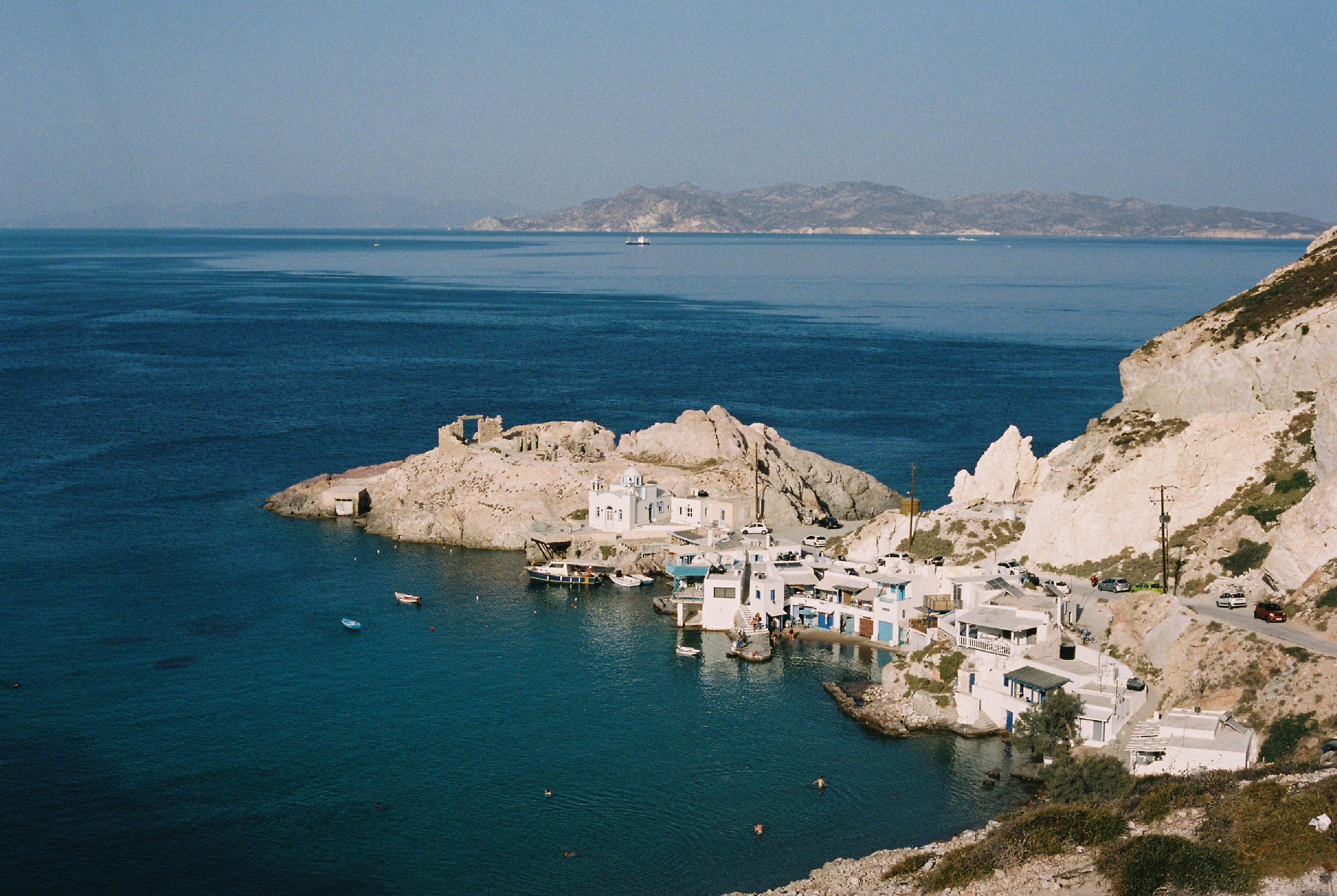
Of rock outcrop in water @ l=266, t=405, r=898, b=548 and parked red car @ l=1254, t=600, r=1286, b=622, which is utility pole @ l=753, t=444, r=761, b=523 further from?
parked red car @ l=1254, t=600, r=1286, b=622

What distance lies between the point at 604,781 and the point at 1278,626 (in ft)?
80.7

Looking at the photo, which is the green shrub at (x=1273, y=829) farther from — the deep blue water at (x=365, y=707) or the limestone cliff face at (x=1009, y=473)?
the limestone cliff face at (x=1009, y=473)

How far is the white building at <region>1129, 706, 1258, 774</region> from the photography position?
38.3 metres

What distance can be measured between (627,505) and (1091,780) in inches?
1475

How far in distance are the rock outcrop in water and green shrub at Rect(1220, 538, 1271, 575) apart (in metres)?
27.5

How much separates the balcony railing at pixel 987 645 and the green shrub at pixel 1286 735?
10.0 metres

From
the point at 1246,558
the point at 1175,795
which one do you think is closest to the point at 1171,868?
the point at 1175,795

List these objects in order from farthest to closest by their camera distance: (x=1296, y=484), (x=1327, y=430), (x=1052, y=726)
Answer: (x=1296, y=484), (x=1327, y=430), (x=1052, y=726)

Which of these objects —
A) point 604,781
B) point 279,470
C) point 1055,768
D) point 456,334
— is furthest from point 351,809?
point 456,334

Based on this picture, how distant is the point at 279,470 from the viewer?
9069cm

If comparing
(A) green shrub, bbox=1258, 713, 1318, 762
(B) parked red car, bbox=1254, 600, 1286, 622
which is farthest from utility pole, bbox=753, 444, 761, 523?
(A) green shrub, bbox=1258, 713, 1318, 762

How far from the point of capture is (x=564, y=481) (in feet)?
248

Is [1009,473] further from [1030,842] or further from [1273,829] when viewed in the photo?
[1273,829]

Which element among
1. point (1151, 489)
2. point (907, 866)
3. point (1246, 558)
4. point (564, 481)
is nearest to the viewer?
point (907, 866)
